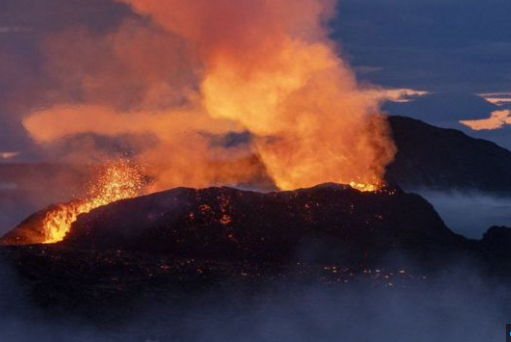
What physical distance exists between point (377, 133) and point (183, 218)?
32799 mm

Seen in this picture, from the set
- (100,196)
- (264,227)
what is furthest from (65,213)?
(264,227)

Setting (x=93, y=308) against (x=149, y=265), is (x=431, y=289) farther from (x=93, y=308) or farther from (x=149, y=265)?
(x=93, y=308)

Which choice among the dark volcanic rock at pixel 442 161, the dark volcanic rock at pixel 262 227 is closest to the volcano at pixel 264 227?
the dark volcanic rock at pixel 262 227

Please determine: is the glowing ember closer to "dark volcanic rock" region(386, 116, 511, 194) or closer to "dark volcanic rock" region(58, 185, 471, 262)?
"dark volcanic rock" region(58, 185, 471, 262)

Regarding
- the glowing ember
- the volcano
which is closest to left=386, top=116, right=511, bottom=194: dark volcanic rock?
the glowing ember

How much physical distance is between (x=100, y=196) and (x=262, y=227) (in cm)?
1467

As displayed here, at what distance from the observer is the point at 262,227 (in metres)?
43.5

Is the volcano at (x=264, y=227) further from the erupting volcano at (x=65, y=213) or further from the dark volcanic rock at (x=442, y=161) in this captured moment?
the dark volcanic rock at (x=442, y=161)

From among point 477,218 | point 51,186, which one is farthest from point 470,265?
point 51,186

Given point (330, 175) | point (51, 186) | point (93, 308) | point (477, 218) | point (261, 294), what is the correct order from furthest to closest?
1. point (51, 186)
2. point (477, 218)
3. point (330, 175)
4. point (261, 294)
5. point (93, 308)

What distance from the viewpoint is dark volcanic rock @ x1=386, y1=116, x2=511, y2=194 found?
294 feet

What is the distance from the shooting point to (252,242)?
1687 inches

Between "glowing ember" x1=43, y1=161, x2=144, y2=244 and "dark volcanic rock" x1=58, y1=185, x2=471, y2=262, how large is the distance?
3.37m

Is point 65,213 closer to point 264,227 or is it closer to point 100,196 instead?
point 100,196
